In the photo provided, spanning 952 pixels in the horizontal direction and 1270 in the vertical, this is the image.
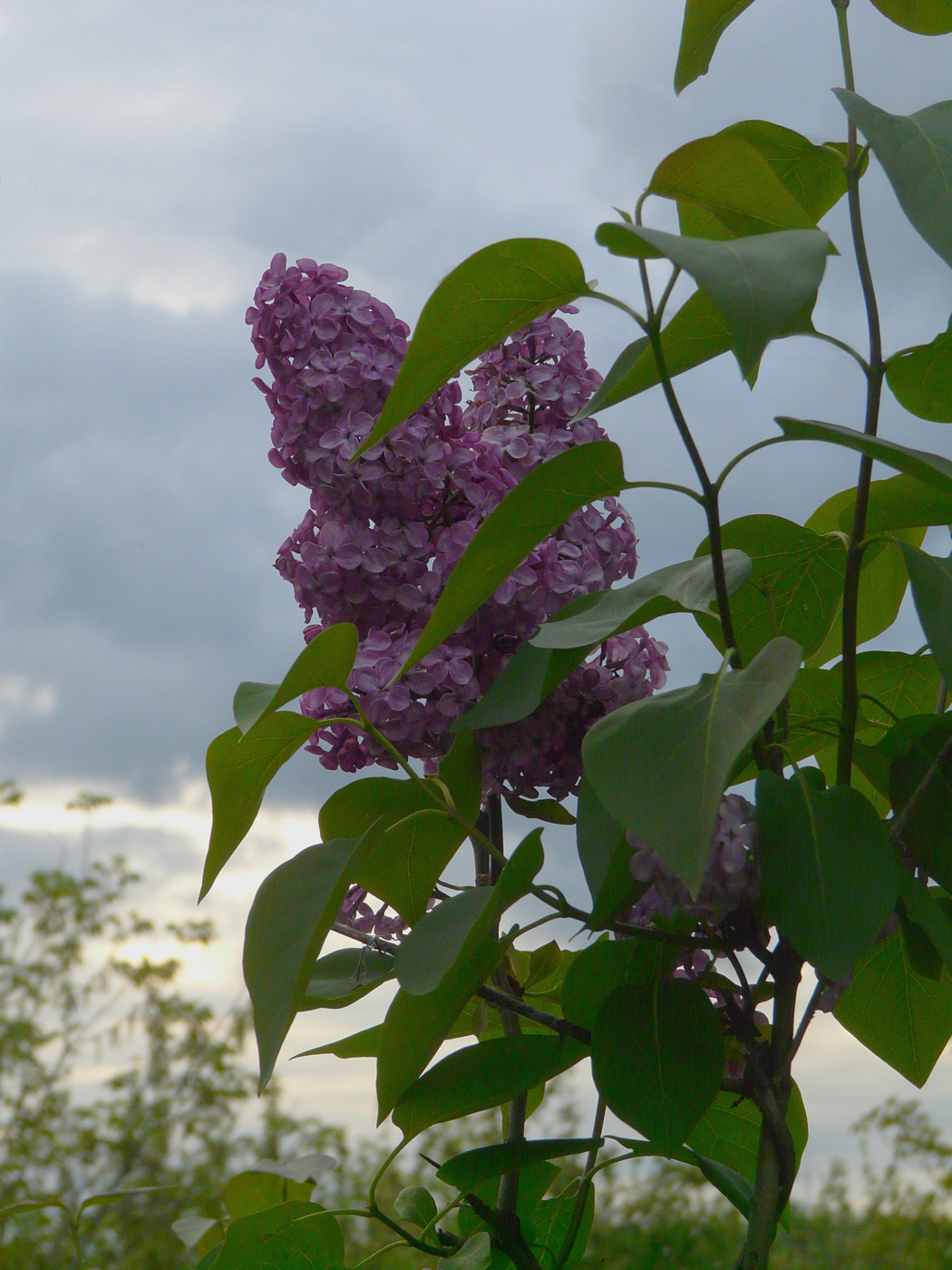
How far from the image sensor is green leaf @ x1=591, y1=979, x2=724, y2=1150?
0.35 m

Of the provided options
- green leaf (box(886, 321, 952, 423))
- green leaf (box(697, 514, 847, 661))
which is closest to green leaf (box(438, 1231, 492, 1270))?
green leaf (box(697, 514, 847, 661))

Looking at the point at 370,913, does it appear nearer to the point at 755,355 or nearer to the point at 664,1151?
the point at 664,1151

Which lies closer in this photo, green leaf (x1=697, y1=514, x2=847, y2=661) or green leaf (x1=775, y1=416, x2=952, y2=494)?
green leaf (x1=775, y1=416, x2=952, y2=494)

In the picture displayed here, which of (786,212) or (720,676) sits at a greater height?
(786,212)

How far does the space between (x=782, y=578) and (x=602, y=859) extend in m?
0.15

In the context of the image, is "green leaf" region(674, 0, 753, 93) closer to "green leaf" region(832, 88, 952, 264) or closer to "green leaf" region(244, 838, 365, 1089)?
"green leaf" region(832, 88, 952, 264)

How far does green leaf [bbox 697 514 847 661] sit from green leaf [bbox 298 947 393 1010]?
175 millimetres

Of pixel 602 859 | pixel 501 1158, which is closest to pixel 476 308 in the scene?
pixel 602 859

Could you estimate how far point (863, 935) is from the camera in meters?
0.31

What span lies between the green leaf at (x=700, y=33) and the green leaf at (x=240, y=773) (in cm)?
28

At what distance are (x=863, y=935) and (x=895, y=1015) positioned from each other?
17 centimetres

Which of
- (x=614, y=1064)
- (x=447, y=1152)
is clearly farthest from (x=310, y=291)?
(x=447, y=1152)

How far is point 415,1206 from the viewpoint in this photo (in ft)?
1.52

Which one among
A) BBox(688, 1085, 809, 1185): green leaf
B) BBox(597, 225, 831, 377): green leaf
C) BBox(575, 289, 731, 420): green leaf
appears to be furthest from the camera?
BBox(688, 1085, 809, 1185): green leaf
